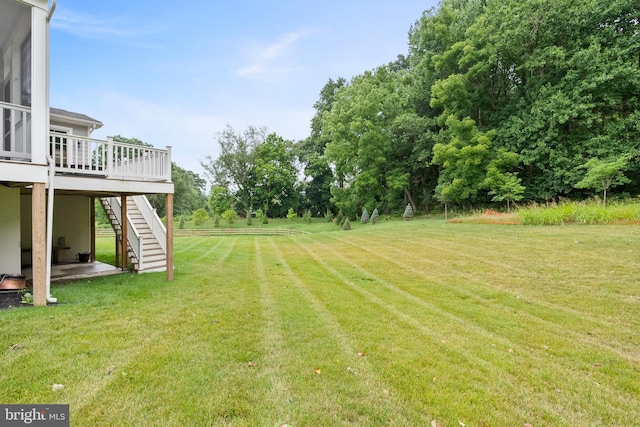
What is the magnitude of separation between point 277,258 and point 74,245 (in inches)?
270

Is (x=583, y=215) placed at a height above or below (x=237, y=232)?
above

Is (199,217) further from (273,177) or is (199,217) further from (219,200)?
(273,177)

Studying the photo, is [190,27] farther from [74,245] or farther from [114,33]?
[74,245]

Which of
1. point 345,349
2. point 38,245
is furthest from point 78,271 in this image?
point 345,349

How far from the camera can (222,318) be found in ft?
15.8

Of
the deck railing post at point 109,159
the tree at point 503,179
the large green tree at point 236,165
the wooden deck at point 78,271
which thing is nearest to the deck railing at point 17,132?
the deck railing post at point 109,159

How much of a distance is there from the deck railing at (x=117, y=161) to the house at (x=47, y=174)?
0.9 inches

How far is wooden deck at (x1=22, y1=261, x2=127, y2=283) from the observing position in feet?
24.7

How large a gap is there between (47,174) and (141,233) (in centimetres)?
501

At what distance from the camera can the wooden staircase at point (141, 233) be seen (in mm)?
8484

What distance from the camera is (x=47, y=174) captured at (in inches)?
205

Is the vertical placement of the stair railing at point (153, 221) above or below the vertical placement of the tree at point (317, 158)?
below

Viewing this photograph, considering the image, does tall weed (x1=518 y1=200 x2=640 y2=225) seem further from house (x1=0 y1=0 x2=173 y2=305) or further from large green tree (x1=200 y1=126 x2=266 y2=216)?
large green tree (x1=200 y1=126 x2=266 y2=216)

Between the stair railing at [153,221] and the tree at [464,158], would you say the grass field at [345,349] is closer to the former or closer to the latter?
the stair railing at [153,221]
